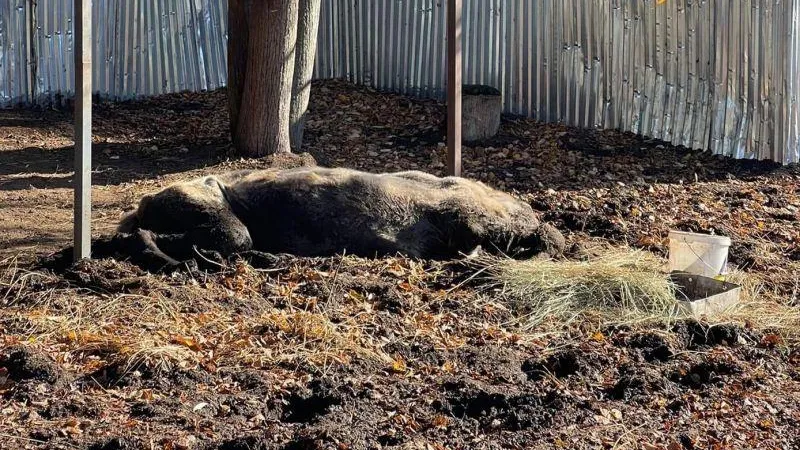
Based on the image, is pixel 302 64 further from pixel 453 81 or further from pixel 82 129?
pixel 82 129

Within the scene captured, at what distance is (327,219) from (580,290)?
1.99 m

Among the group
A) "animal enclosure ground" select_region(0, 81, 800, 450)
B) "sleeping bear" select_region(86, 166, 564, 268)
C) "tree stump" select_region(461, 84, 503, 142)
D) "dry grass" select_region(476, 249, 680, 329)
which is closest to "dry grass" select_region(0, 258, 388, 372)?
"animal enclosure ground" select_region(0, 81, 800, 450)

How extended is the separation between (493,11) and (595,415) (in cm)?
897

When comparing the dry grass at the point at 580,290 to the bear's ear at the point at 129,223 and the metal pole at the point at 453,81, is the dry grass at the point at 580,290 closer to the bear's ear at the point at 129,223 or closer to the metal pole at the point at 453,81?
the metal pole at the point at 453,81

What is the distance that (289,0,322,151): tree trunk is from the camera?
11.6 meters

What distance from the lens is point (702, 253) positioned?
763 centimetres

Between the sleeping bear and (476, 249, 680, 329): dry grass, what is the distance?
0.46 m

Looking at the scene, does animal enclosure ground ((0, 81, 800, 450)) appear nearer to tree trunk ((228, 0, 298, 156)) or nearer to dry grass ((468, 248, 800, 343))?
dry grass ((468, 248, 800, 343))

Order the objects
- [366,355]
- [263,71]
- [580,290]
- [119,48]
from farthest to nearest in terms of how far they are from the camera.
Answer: [119,48] < [263,71] < [580,290] < [366,355]

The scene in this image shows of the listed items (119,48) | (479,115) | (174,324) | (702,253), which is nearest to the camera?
(174,324)

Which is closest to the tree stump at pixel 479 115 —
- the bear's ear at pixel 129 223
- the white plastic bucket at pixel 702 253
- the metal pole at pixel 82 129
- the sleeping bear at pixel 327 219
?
the sleeping bear at pixel 327 219

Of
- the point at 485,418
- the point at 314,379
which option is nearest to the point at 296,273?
the point at 314,379

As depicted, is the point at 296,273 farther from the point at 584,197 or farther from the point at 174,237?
the point at 584,197

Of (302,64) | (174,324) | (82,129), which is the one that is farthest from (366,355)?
(302,64)
